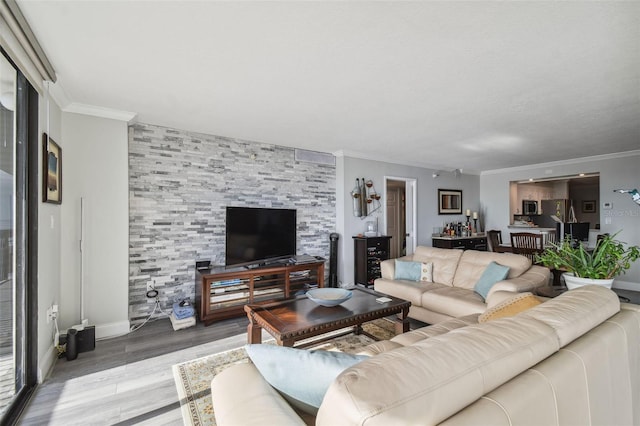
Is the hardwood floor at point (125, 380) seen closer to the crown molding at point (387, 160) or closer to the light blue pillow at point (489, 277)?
the light blue pillow at point (489, 277)

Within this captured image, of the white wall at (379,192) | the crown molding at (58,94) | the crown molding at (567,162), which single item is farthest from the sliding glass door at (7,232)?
the crown molding at (567,162)

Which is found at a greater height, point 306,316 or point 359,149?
point 359,149

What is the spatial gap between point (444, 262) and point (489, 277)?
68 cm

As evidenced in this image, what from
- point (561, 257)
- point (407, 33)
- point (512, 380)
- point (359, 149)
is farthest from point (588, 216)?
point (512, 380)

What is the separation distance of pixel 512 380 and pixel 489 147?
4.75m

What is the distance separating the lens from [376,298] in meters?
2.91

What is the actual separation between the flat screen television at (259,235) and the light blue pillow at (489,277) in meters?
2.48

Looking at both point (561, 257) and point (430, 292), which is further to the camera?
point (430, 292)

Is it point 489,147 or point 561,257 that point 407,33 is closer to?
point 561,257

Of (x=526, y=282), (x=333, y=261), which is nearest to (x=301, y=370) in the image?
(x=526, y=282)

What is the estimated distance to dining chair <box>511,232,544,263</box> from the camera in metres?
4.67

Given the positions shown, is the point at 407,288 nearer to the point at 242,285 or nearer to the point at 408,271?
the point at 408,271

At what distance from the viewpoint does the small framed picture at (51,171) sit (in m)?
2.44

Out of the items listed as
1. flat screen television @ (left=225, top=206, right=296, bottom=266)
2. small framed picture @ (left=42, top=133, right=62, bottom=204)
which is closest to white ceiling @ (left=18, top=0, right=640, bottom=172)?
small framed picture @ (left=42, top=133, right=62, bottom=204)
